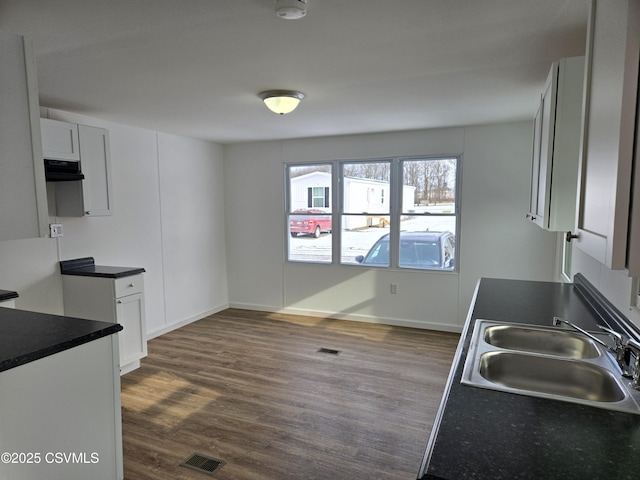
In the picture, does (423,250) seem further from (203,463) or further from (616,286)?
(203,463)

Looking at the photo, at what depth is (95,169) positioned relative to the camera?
3.69 m

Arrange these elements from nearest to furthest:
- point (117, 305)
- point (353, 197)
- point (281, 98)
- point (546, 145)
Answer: point (546, 145)
point (281, 98)
point (117, 305)
point (353, 197)

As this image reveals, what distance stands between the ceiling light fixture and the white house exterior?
2.23m

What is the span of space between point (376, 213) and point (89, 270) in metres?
3.26

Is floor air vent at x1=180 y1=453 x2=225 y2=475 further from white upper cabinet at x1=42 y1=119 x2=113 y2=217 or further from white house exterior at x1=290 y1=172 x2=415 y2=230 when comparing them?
white house exterior at x1=290 y1=172 x2=415 y2=230

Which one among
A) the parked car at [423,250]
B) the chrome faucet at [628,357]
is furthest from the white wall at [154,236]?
the chrome faucet at [628,357]

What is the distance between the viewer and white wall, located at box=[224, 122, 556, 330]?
14.7ft

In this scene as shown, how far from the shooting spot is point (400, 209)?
5.04 meters

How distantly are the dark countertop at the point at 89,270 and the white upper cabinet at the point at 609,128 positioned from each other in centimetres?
352

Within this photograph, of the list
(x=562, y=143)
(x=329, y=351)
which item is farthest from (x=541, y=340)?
(x=329, y=351)

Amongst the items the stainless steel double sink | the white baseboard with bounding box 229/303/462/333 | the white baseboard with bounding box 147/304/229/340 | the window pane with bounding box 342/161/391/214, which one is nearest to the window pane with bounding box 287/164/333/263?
the window pane with bounding box 342/161/391/214

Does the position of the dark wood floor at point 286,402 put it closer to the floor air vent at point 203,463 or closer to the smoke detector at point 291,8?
the floor air vent at point 203,463

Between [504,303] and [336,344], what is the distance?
7.85 feet

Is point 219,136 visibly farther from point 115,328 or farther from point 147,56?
point 115,328
